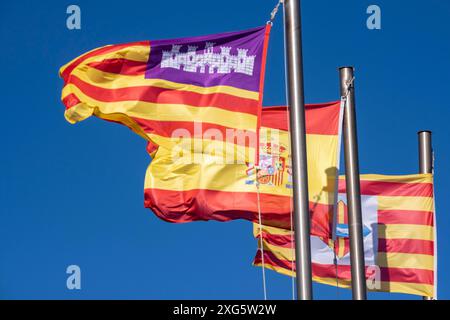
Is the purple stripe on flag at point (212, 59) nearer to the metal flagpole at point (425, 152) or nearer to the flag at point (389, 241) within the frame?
the flag at point (389, 241)

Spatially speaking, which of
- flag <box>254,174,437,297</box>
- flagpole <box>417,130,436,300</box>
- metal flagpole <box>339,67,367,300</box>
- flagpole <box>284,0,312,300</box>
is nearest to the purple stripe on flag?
flagpole <box>284,0,312,300</box>

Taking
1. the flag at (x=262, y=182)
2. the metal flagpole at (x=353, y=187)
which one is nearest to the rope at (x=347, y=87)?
the metal flagpole at (x=353, y=187)

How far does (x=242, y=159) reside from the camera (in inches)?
595

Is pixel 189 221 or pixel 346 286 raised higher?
pixel 189 221

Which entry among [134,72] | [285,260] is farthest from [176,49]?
[285,260]

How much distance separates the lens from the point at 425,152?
2027 cm

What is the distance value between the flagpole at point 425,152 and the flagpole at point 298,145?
7.68 m

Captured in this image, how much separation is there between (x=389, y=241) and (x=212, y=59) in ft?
23.8

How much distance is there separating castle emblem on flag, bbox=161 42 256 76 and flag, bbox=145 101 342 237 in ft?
4.39

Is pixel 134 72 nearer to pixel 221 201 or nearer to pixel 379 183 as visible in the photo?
pixel 221 201

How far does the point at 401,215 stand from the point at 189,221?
6.46 m

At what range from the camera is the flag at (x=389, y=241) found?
20203mm
